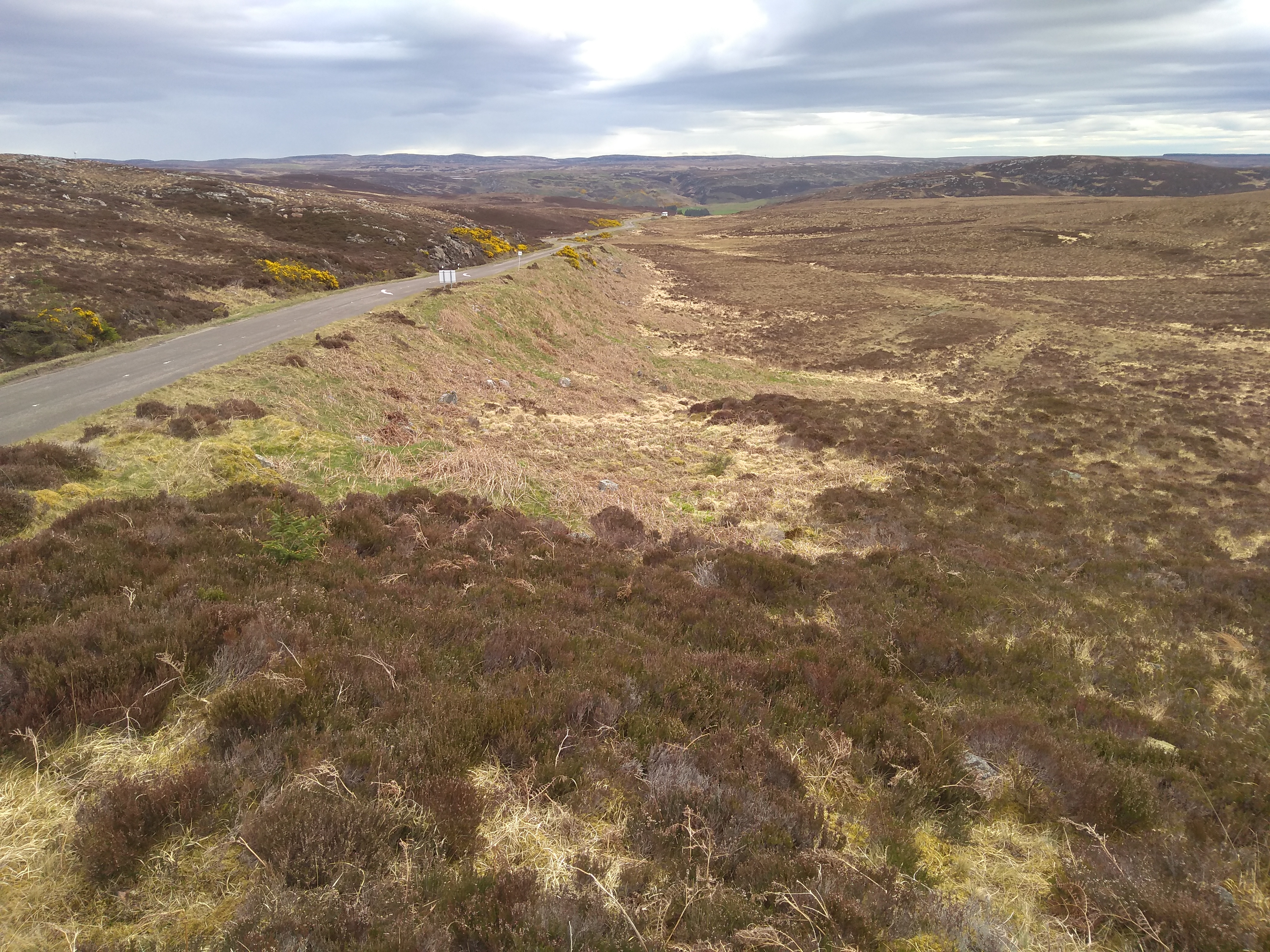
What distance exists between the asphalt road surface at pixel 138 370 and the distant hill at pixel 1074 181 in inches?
6781

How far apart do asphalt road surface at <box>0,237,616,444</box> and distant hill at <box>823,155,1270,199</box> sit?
172 metres

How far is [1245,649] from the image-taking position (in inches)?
356

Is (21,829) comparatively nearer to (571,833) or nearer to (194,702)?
(194,702)

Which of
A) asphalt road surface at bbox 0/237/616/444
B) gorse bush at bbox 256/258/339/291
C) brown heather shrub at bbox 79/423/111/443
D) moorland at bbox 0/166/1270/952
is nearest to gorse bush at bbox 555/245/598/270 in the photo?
gorse bush at bbox 256/258/339/291

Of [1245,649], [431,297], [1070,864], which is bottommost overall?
[1245,649]

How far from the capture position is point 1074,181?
575 ft

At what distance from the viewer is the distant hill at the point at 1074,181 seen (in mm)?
158750

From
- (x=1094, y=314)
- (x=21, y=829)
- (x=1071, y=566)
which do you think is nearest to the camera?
(x=21, y=829)

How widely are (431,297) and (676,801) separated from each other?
26.5m

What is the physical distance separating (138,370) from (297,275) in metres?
20.5

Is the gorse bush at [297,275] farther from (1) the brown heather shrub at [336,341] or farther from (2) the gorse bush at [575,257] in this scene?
(2) the gorse bush at [575,257]

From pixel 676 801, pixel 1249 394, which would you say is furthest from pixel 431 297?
pixel 1249 394

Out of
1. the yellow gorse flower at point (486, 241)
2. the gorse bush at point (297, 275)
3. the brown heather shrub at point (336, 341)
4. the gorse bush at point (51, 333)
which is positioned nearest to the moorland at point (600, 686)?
the brown heather shrub at point (336, 341)

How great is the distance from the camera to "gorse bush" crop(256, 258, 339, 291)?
32.0 meters
